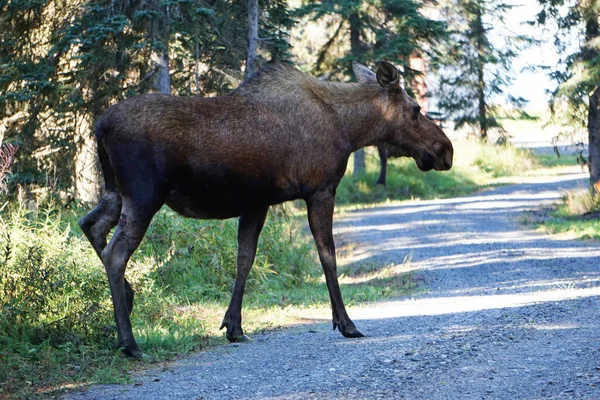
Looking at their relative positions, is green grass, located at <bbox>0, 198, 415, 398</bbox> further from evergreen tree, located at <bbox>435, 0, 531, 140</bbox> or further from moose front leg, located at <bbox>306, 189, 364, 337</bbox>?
evergreen tree, located at <bbox>435, 0, 531, 140</bbox>

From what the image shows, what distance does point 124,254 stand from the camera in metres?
7.62

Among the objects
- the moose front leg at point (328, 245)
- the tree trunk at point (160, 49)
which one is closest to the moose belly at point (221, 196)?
the moose front leg at point (328, 245)

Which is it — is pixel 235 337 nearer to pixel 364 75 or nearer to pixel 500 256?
pixel 364 75

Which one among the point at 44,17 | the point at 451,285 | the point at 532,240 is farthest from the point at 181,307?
the point at 532,240

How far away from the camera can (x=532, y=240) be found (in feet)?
56.5

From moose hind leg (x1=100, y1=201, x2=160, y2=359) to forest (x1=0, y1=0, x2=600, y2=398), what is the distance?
0.63 feet

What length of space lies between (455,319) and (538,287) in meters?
2.80

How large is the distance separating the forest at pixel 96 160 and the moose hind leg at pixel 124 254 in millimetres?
193

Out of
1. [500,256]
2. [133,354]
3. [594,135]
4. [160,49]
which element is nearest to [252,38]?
[160,49]

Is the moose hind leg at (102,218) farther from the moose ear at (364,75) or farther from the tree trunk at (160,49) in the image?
the tree trunk at (160,49)

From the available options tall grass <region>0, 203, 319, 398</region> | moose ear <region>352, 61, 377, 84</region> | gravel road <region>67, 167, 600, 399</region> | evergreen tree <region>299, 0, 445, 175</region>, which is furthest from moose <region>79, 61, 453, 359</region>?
evergreen tree <region>299, 0, 445, 175</region>

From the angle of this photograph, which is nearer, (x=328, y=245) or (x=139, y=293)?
(x=328, y=245)

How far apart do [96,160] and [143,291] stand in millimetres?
5452

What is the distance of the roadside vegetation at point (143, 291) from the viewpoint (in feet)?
24.2
